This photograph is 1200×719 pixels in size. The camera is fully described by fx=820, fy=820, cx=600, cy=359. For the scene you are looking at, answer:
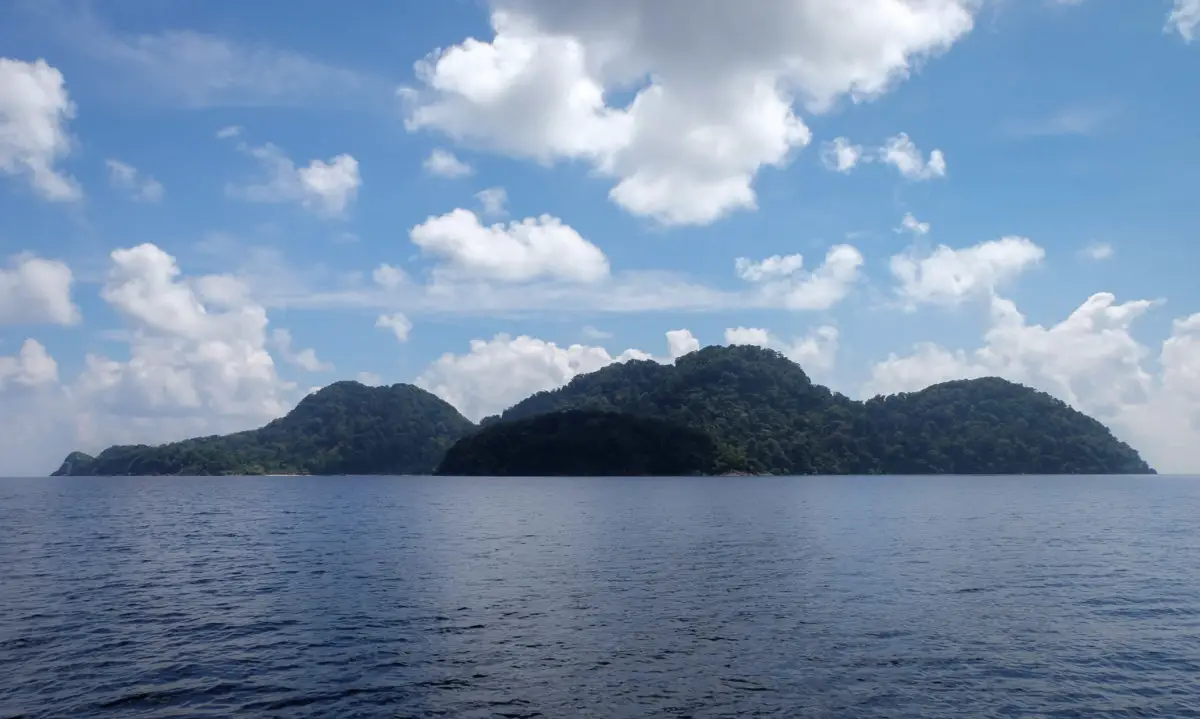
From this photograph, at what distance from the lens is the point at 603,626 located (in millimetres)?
44844

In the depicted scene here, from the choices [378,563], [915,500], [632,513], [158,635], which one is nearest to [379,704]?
[158,635]

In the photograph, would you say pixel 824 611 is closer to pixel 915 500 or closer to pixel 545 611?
pixel 545 611

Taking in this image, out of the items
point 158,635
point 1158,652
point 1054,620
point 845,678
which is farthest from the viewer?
point 1054,620

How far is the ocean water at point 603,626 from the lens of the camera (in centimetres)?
3200

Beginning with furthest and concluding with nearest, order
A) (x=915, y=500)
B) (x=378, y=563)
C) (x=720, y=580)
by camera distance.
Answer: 1. (x=915, y=500)
2. (x=378, y=563)
3. (x=720, y=580)

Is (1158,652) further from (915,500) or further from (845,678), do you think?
(915,500)

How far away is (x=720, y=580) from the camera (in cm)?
6094

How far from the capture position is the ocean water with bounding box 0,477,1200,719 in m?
32.0

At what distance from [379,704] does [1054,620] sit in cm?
3736

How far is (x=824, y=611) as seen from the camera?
48.5 meters

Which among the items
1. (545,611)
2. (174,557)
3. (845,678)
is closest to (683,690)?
(845,678)

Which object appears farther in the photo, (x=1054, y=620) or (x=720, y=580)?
(x=720, y=580)

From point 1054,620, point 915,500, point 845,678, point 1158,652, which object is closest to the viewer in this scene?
point 845,678

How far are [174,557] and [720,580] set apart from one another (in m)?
51.2
